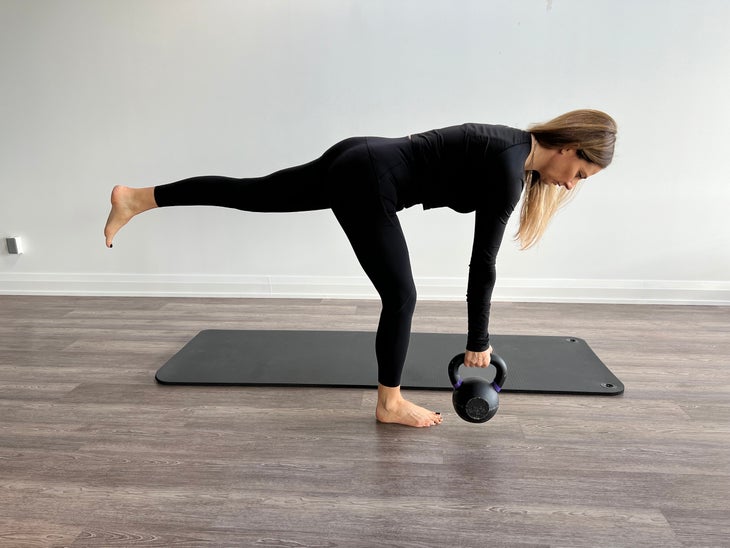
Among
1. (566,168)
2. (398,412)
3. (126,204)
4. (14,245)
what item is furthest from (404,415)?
(14,245)

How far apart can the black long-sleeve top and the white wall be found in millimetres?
1490

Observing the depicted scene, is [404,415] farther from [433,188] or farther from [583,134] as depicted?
[583,134]

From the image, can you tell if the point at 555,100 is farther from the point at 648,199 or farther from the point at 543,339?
the point at 543,339

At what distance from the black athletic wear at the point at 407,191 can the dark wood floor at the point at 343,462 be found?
0.36 meters

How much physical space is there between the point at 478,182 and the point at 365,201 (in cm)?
33

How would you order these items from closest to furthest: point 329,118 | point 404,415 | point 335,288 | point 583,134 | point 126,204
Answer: point 583,134
point 404,415
point 126,204
point 329,118
point 335,288

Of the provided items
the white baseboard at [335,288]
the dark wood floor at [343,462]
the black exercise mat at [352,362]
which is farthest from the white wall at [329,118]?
the dark wood floor at [343,462]

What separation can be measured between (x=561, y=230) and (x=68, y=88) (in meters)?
2.89

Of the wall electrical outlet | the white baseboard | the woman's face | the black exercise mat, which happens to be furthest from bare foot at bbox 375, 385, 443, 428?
the wall electrical outlet

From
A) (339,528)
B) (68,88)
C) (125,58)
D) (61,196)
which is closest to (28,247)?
(61,196)

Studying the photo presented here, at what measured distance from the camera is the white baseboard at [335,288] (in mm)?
3135

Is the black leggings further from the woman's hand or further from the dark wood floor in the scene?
the dark wood floor

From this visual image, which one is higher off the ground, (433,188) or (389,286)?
(433,188)

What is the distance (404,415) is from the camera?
185 cm
